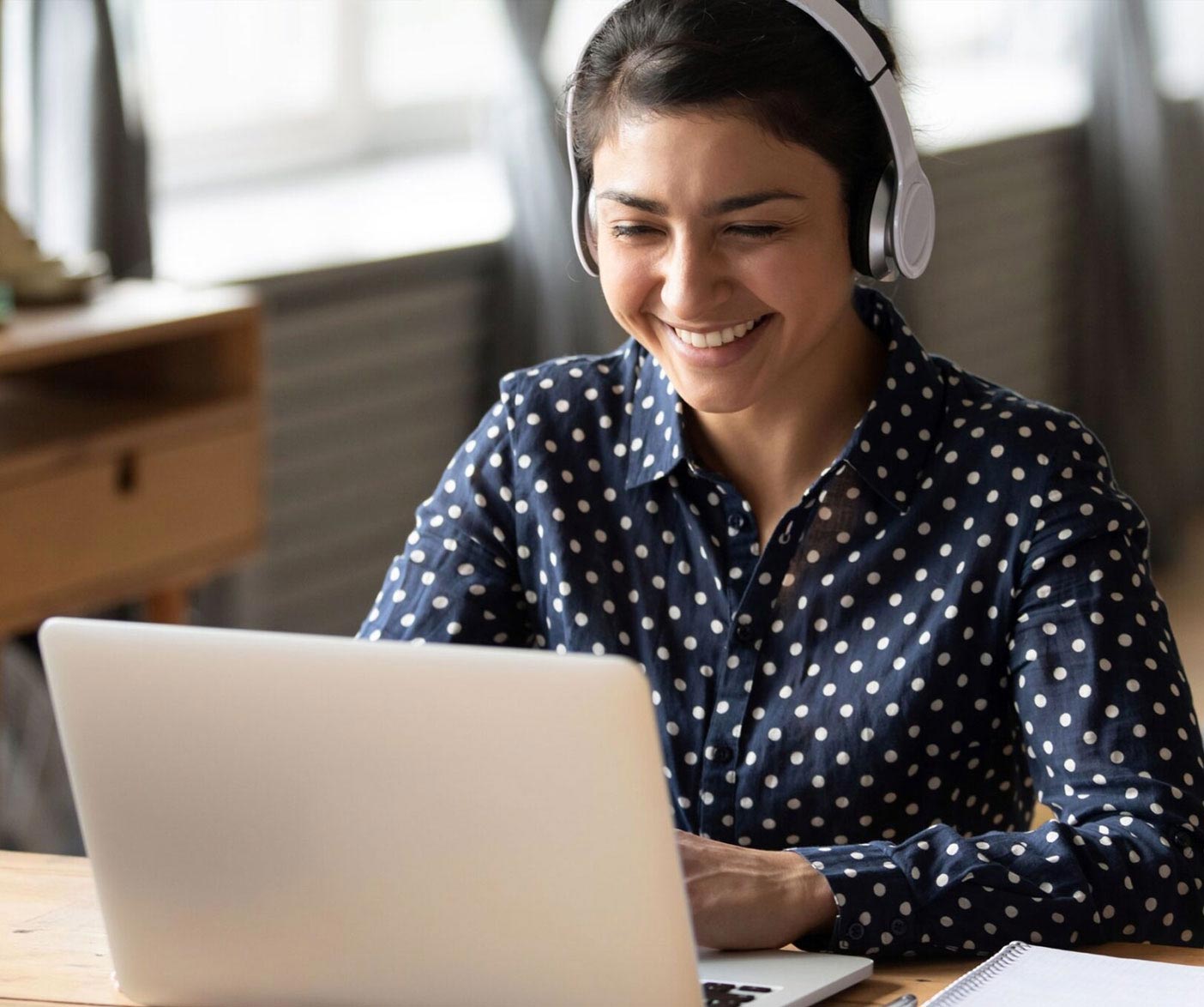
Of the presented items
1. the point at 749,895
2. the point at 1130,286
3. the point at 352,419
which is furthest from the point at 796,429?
the point at 1130,286

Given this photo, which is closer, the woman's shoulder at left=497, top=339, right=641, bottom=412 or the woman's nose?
the woman's nose

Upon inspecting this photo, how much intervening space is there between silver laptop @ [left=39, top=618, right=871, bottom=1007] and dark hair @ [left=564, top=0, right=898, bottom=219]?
0.56m

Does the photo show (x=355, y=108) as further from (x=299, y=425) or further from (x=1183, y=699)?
(x=1183, y=699)

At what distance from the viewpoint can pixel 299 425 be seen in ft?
9.99

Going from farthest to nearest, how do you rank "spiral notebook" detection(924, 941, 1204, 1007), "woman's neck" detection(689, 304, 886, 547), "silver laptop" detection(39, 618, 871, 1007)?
"woman's neck" detection(689, 304, 886, 547) → "spiral notebook" detection(924, 941, 1204, 1007) → "silver laptop" detection(39, 618, 871, 1007)

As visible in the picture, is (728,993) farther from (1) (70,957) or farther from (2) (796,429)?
(2) (796,429)

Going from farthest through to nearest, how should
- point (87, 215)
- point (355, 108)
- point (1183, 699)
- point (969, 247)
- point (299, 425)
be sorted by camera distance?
1. point (969, 247)
2. point (355, 108)
3. point (299, 425)
4. point (87, 215)
5. point (1183, 699)

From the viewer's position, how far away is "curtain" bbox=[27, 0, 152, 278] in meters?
2.56

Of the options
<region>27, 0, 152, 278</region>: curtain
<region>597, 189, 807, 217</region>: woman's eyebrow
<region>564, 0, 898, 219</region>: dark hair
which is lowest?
<region>597, 189, 807, 217</region>: woman's eyebrow

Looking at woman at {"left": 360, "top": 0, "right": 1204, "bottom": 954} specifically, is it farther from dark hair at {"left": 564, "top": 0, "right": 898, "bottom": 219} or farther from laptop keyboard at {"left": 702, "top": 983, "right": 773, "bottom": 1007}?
laptop keyboard at {"left": 702, "top": 983, "right": 773, "bottom": 1007}

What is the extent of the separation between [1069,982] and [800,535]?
454 mm

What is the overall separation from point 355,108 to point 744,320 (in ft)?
7.54

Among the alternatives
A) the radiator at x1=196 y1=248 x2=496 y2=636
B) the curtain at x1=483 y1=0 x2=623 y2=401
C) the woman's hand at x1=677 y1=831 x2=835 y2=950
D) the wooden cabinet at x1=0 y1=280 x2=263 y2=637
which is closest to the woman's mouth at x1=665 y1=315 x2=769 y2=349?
the woman's hand at x1=677 y1=831 x2=835 y2=950

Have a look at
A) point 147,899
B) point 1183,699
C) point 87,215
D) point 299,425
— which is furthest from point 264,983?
point 299,425
